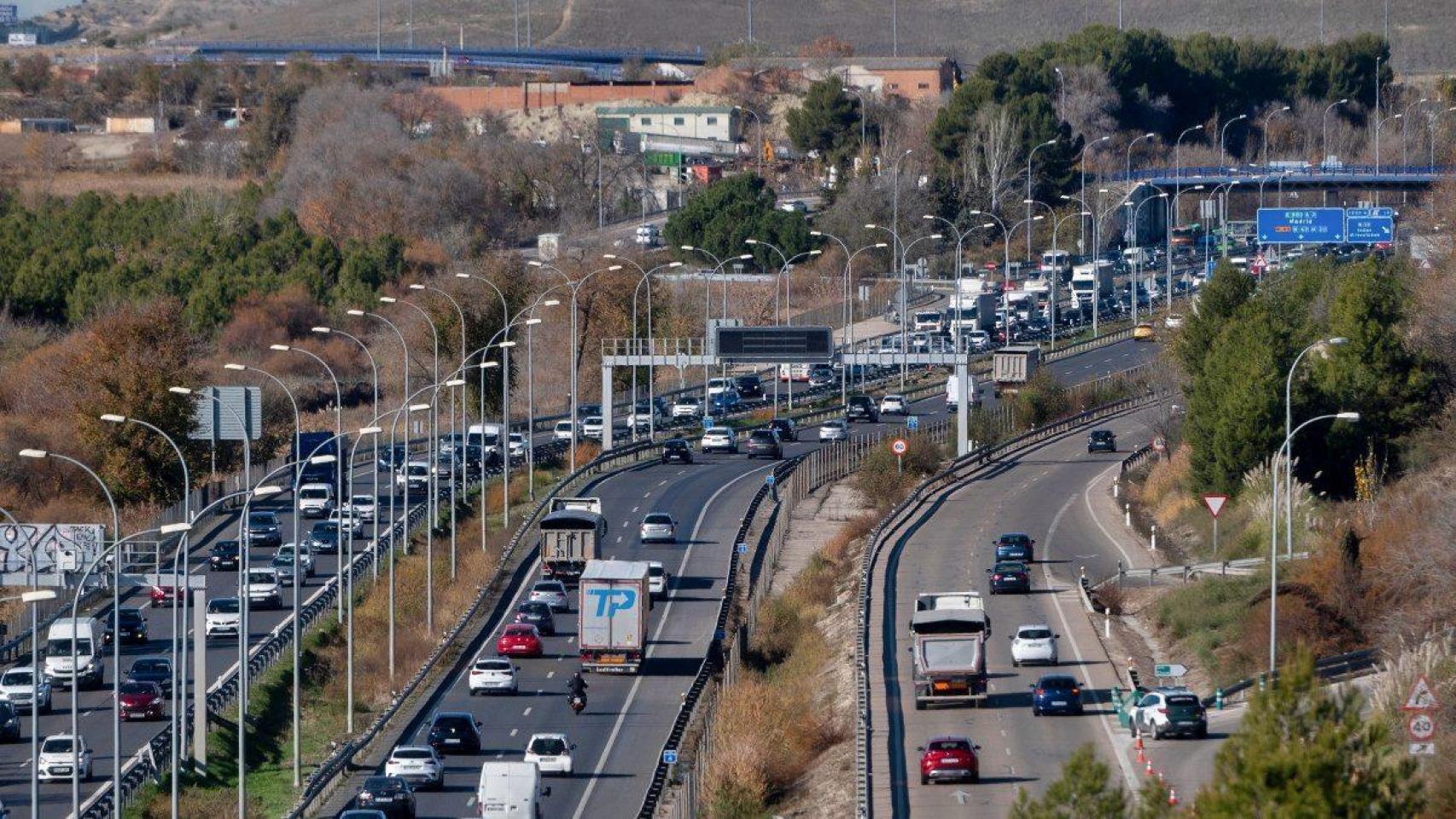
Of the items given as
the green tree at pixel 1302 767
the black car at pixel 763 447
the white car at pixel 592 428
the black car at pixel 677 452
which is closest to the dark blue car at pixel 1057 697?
the green tree at pixel 1302 767

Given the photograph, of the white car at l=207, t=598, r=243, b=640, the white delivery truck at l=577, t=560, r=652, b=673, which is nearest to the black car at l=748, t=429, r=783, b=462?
the white car at l=207, t=598, r=243, b=640

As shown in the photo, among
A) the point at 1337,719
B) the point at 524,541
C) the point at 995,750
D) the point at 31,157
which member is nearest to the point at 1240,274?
the point at 524,541

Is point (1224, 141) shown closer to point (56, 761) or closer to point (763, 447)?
point (763, 447)

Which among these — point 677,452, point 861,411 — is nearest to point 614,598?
point 677,452

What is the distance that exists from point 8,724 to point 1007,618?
921 inches

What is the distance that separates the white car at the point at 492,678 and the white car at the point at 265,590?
1278 cm

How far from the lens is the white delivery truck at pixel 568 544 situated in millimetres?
67562

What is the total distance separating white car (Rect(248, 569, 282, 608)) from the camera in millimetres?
66812

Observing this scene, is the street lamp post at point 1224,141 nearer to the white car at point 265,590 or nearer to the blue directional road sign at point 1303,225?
the blue directional road sign at point 1303,225

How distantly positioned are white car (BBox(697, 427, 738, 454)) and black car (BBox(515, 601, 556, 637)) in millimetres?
27374

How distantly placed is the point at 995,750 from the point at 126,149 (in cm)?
16089

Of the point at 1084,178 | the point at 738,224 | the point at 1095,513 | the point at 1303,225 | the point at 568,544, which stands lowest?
the point at 1095,513

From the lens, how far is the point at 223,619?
63.3m

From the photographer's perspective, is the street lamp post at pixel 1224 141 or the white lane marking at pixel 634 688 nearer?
the white lane marking at pixel 634 688
